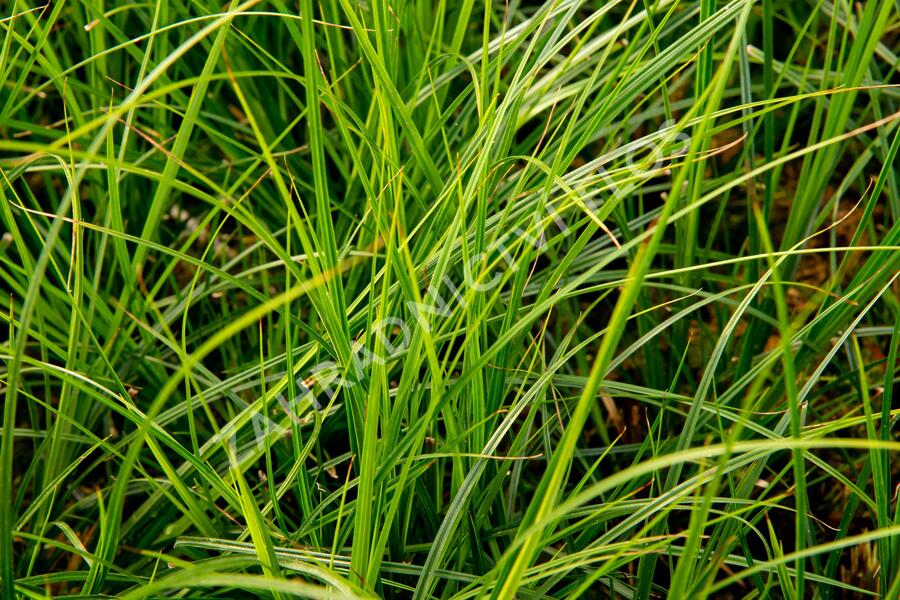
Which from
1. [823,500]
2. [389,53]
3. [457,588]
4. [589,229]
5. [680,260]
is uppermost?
[389,53]

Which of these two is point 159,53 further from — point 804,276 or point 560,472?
point 804,276

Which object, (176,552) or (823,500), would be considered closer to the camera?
(176,552)

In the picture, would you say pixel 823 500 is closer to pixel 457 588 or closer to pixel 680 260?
pixel 680 260

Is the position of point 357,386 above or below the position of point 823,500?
above

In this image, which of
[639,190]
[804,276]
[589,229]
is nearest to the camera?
[589,229]

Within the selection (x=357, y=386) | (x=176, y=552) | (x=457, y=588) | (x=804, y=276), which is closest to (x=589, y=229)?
(x=357, y=386)

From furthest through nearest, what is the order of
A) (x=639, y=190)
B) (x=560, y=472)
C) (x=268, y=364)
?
(x=639, y=190)
(x=268, y=364)
(x=560, y=472)

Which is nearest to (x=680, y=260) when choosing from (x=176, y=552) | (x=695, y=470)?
(x=695, y=470)
